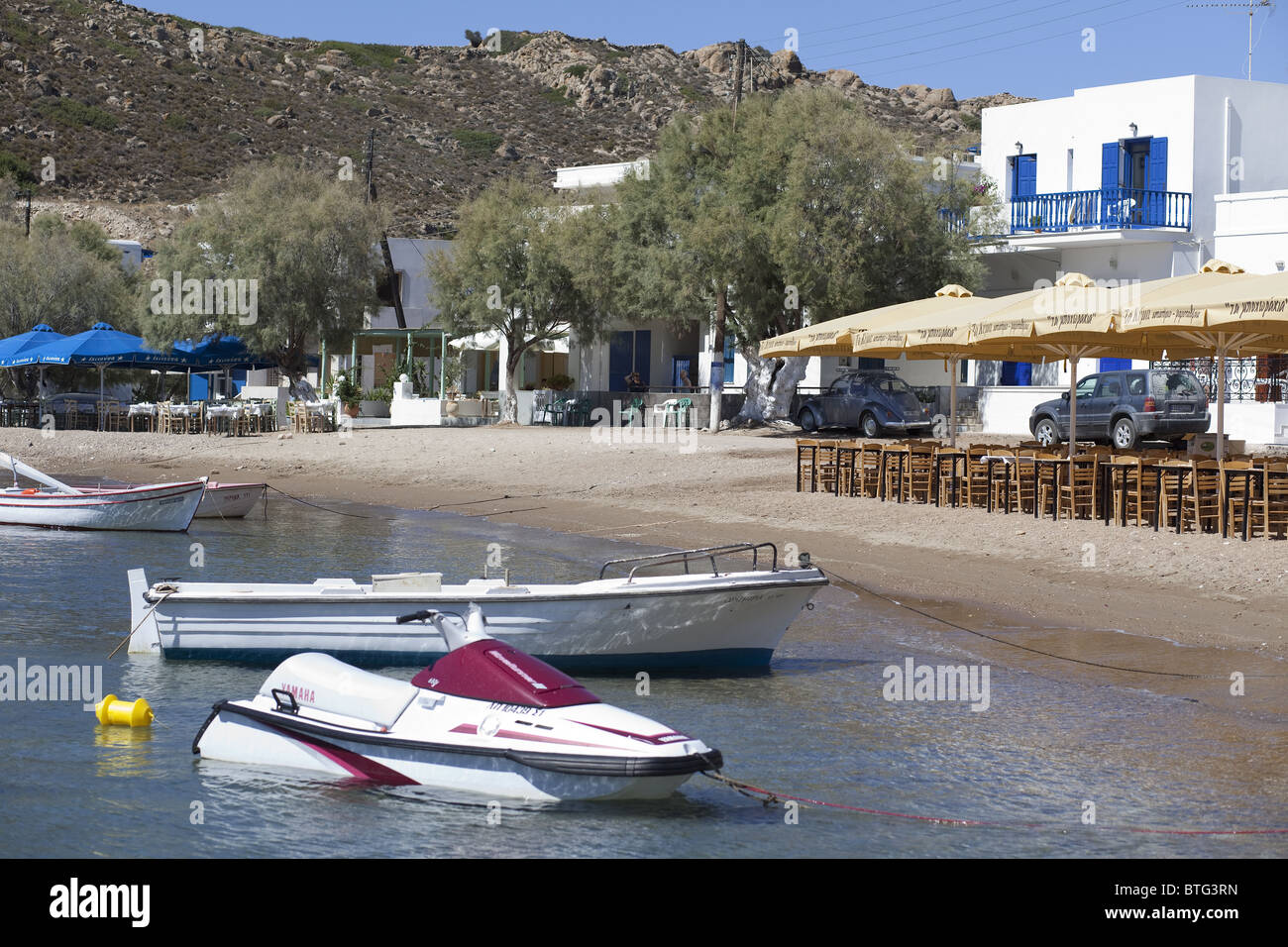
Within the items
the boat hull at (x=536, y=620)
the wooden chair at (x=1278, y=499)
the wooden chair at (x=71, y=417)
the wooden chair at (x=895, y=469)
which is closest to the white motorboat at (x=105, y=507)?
the boat hull at (x=536, y=620)

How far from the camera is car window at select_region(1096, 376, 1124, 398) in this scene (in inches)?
1077

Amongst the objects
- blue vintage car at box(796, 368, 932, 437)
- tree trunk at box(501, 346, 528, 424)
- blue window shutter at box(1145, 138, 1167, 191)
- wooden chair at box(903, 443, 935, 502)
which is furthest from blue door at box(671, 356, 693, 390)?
wooden chair at box(903, 443, 935, 502)

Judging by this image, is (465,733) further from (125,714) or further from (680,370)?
(680,370)

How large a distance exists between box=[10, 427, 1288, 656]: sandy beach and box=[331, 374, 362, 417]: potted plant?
13.9 ft

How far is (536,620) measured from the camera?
492 inches

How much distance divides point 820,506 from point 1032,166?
1905cm

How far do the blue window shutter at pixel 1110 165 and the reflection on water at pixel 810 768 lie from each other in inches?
893

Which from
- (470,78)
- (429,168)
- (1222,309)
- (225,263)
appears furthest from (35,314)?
(470,78)

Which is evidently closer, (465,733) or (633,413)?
(465,733)

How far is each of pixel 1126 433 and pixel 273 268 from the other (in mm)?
24882

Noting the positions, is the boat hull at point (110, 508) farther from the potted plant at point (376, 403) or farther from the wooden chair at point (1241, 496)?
the potted plant at point (376, 403)

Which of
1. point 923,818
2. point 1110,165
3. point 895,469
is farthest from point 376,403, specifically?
point 923,818
